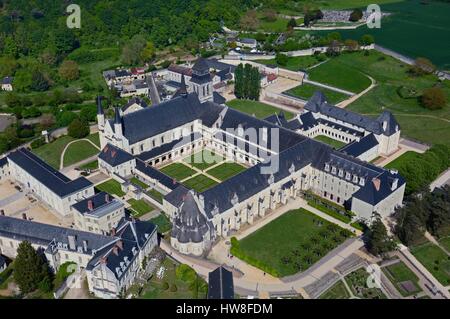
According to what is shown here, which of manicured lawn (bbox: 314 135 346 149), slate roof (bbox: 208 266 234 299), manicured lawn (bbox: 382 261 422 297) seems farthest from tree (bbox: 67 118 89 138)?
manicured lawn (bbox: 382 261 422 297)

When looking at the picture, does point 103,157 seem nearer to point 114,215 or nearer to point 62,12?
point 114,215

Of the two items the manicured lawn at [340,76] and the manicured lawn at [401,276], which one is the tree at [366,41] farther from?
the manicured lawn at [401,276]

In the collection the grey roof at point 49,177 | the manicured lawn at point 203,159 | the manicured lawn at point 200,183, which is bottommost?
the manicured lawn at point 200,183

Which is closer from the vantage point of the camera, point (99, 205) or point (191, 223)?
point (191, 223)

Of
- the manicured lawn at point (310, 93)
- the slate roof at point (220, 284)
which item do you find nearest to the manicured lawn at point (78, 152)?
the slate roof at point (220, 284)

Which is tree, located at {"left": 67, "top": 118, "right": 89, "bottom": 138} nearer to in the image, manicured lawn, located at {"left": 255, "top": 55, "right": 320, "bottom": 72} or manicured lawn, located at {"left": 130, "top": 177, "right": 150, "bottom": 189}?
manicured lawn, located at {"left": 130, "top": 177, "right": 150, "bottom": 189}

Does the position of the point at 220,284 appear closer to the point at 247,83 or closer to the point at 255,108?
the point at 255,108

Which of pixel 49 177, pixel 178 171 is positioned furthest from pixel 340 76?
pixel 49 177
